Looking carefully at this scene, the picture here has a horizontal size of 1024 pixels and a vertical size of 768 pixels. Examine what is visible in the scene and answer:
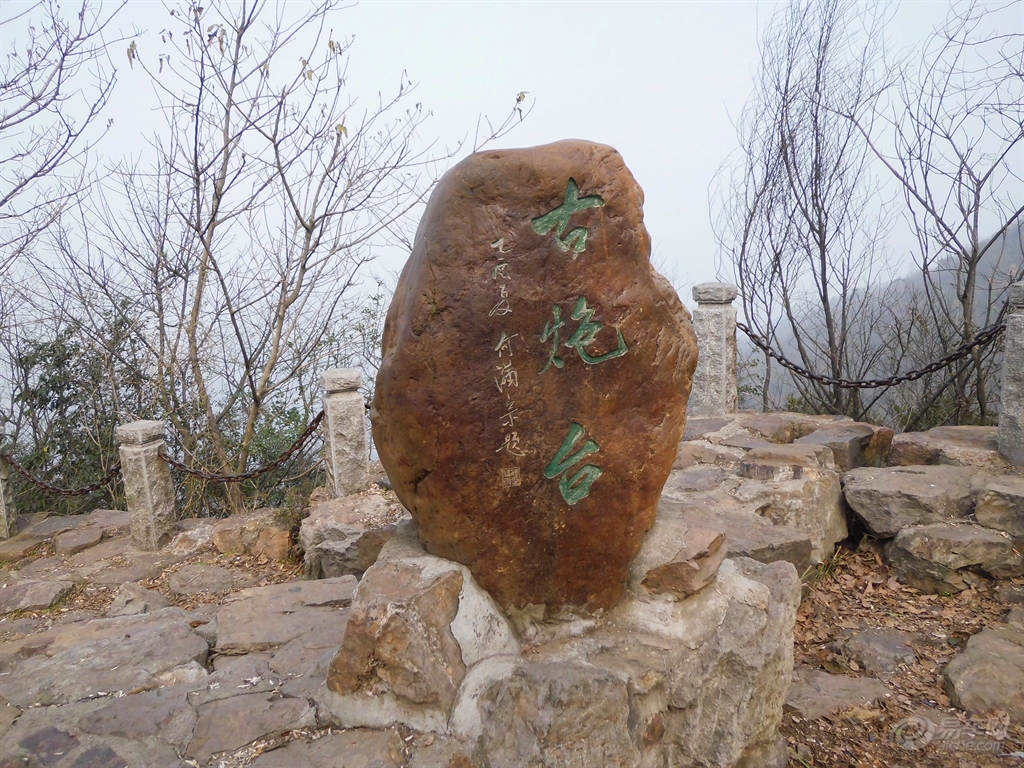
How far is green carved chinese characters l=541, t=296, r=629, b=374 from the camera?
6.76 feet

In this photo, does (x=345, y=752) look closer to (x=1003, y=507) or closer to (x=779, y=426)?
(x=1003, y=507)

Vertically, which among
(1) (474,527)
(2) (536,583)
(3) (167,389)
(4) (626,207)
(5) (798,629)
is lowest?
(5) (798,629)

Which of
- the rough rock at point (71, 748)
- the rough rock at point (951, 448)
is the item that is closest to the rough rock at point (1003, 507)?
the rough rock at point (951, 448)

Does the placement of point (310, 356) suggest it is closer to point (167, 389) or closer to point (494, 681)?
point (167, 389)

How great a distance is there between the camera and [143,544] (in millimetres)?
4711

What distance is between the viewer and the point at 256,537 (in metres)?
4.78

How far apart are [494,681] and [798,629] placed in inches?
91.4

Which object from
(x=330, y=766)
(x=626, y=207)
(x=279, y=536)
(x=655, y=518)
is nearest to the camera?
(x=330, y=766)

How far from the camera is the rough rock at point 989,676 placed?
2809 mm

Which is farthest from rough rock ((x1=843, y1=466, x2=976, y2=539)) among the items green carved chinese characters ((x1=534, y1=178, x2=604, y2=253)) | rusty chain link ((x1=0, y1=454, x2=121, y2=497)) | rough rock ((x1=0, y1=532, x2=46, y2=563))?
rough rock ((x1=0, y1=532, x2=46, y2=563))

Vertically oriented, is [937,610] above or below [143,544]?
below

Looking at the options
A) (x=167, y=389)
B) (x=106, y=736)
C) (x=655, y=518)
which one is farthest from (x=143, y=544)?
(x=655, y=518)

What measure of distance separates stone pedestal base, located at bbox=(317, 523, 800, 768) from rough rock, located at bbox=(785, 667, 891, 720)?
51cm

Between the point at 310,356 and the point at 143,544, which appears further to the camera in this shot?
the point at 310,356
